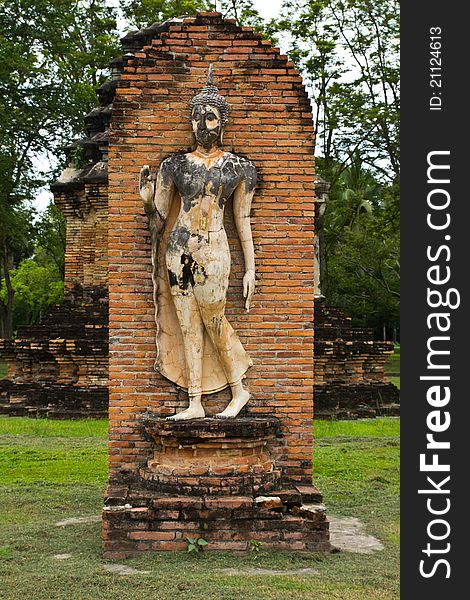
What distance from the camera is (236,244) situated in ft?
22.6

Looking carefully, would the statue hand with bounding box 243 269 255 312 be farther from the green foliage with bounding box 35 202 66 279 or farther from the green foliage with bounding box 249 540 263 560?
the green foliage with bounding box 35 202 66 279

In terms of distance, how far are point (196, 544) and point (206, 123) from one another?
3236 mm

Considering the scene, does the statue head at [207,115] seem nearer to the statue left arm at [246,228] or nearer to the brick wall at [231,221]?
the brick wall at [231,221]

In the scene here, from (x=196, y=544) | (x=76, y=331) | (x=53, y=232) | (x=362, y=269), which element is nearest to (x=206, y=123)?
(x=196, y=544)

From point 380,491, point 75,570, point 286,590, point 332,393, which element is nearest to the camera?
point 286,590

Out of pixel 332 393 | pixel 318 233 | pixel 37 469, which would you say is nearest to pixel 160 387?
pixel 37 469

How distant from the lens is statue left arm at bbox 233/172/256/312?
22.2ft

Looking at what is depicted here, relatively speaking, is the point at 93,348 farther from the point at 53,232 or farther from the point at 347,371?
the point at 53,232

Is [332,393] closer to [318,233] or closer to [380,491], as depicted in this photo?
[318,233]

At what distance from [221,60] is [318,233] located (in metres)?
13.7

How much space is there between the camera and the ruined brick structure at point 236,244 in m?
6.85

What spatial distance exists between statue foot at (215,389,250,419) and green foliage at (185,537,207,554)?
996mm

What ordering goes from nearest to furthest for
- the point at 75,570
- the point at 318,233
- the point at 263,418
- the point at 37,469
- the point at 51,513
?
1. the point at 75,570
2. the point at 263,418
3. the point at 51,513
4. the point at 37,469
5. the point at 318,233

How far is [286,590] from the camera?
5305 millimetres
